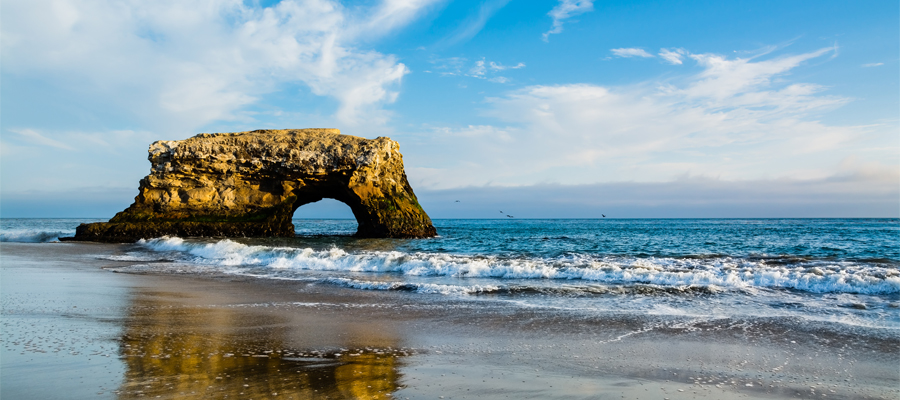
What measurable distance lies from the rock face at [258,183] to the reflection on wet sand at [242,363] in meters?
25.9

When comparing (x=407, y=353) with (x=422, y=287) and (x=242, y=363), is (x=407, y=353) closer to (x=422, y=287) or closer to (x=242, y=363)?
(x=242, y=363)

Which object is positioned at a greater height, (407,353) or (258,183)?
(258,183)

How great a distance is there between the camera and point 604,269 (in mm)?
12438

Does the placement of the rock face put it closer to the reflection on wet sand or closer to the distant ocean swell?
the distant ocean swell

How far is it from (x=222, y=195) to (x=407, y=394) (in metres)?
33.7

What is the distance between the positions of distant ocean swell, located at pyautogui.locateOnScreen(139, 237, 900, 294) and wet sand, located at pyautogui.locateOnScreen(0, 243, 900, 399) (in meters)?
3.50

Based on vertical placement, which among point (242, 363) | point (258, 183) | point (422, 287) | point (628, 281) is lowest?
point (628, 281)

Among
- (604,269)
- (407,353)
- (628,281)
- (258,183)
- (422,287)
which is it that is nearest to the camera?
(407,353)

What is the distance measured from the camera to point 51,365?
14.2ft

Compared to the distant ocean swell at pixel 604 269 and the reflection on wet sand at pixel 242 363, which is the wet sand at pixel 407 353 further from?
the distant ocean swell at pixel 604 269

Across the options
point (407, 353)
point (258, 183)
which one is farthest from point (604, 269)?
point (258, 183)

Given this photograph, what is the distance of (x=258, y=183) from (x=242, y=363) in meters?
32.2

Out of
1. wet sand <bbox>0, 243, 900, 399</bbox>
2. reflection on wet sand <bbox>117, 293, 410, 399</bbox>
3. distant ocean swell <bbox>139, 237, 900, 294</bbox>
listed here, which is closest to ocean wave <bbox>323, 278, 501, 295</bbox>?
distant ocean swell <bbox>139, 237, 900, 294</bbox>

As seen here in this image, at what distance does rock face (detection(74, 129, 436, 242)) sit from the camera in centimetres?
3206
